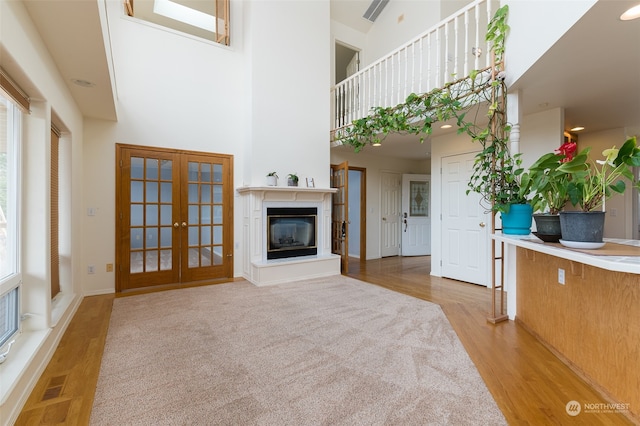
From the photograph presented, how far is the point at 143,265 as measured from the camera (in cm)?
410

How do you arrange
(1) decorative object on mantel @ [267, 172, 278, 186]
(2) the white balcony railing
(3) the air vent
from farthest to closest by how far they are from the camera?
(3) the air vent → (1) decorative object on mantel @ [267, 172, 278, 186] → (2) the white balcony railing

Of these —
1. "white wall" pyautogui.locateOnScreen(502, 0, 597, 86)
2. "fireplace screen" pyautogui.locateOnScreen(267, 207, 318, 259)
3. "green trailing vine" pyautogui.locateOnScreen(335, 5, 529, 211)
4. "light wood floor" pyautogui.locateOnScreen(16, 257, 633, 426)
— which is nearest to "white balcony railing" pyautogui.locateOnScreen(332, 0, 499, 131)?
"green trailing vine" pyautogui.locateOnScreen(335, 5, 529, 211)

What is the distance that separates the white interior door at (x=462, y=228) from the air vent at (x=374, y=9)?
3571mm

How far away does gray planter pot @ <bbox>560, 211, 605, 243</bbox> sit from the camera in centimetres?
174

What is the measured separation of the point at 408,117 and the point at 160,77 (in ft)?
11.6

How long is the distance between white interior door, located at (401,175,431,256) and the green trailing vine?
10.0 ft

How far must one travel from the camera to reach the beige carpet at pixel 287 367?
1560 mm

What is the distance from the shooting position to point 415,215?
6965 millimetres

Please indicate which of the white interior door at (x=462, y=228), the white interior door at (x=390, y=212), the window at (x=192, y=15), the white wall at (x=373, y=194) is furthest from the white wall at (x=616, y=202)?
the window at (x=192, y=15)

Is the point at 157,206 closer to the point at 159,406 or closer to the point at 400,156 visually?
the point at 159,406

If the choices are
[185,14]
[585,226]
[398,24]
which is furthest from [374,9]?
[585,226]

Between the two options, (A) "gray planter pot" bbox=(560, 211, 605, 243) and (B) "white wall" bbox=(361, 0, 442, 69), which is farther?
(B) "white wall" bbox=(361, 0, 442, 69)

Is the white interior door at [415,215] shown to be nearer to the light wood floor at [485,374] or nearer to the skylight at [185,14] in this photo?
the light wood floor at [485,374]

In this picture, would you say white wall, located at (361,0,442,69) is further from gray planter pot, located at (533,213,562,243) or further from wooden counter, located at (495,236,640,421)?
wooden counter, located at (495,236,640,421)
